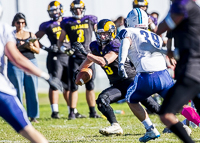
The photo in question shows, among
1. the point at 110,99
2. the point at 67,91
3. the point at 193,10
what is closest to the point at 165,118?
the point at 193,10

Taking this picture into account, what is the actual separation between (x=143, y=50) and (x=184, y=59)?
1.03 m

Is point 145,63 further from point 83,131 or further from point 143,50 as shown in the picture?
point 83,131

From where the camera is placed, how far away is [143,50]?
4.68m

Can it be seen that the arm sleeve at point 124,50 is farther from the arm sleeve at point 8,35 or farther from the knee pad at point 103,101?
the arm sleeve at point 8,35

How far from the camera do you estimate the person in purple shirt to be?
360 cm

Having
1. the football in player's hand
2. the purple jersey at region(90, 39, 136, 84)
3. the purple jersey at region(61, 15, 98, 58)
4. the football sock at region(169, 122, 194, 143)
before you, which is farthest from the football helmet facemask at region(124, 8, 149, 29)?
the purple jersey at region(61, 15, 98, 58)

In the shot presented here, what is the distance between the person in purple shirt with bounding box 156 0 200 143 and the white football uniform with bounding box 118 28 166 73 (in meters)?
0.85

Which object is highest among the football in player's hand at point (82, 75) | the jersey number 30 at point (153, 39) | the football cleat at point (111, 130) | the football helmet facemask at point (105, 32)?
the jersey number 30 at point (153, 39)

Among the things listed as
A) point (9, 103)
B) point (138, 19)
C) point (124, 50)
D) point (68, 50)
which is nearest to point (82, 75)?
point (138, 19)

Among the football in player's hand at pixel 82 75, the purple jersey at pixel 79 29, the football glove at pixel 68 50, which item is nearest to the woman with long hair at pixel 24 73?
the football glove at pixel 68 50

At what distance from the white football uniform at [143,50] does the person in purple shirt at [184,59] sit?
854mm

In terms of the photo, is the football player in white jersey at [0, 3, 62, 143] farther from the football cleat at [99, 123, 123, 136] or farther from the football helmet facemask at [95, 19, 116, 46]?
the football helmet facemask at [95, 19, 116, 46]

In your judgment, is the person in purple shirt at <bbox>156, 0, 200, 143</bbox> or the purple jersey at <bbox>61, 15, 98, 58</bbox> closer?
the person in purple shirt at <bbox>156, 0, 200, 143</bbox>

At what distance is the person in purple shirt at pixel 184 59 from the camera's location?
3.60 meters
